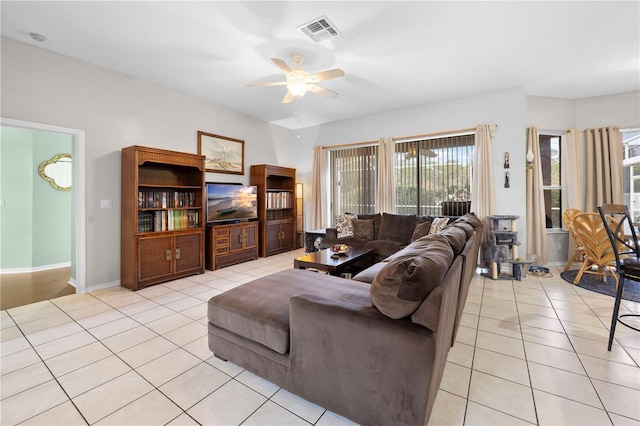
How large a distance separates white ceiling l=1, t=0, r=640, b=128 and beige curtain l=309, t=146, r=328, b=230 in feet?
6.91

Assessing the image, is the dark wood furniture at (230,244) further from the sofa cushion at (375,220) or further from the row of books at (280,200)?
the sofa cushion at (375,220)

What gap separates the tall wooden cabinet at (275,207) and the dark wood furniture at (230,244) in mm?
364

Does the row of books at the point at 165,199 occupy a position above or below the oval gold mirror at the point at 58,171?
below

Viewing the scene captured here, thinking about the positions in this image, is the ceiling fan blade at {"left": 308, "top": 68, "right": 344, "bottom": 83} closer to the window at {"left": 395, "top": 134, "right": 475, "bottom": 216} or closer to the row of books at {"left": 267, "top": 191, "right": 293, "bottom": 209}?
the window at {"left": 395, "top": 134, "right": 475, "bottom": 216}

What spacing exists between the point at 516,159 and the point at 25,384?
5.93m

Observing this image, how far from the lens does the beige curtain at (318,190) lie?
6.30 metres

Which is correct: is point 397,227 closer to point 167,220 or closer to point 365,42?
point 365,42

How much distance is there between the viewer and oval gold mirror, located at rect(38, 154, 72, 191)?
14.8 feet

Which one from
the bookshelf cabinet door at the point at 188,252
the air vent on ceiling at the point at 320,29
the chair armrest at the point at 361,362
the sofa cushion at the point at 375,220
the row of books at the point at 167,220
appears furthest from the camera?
the sofa cushion at the point at 375,220

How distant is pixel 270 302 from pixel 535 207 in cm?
488

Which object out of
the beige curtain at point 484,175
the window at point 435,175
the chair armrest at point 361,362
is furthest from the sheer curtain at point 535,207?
the chair armrest at point 361,362

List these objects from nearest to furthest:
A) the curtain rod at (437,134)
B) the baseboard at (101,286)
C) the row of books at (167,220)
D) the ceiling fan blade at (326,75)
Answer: the ceiling fan blade at (326,75) → the baseboard at (101,286) → the row of books at (167,220) → the curtain rod at (437,134)

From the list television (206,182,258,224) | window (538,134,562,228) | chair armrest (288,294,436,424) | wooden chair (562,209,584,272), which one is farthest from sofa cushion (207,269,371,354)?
window (538,134,562,228)

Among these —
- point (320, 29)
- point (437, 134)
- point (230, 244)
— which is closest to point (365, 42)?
point (320, 29)
